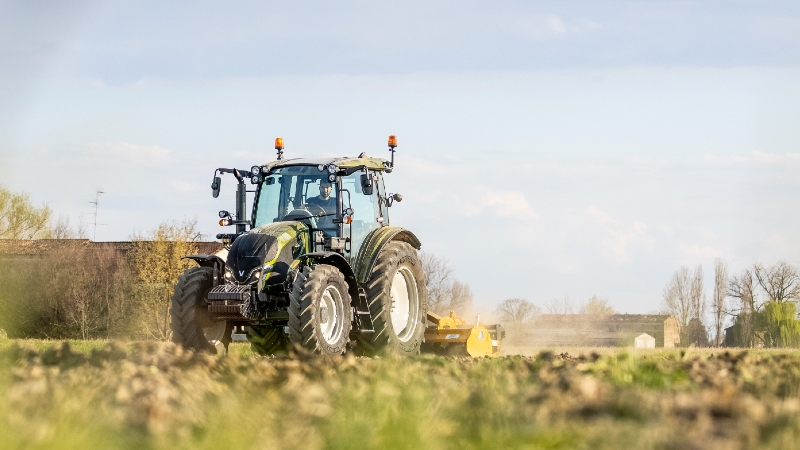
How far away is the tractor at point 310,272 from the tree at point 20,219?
114ft

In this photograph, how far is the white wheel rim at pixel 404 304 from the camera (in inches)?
513

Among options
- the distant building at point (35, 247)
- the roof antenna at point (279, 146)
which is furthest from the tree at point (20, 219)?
the roof antenna at point (279, 146)

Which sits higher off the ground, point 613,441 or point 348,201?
point 348,201

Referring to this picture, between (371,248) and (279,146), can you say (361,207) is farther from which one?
(279,146)

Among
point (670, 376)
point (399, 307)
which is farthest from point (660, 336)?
point (670, 376)

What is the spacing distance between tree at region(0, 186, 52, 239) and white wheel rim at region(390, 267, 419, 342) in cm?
3515

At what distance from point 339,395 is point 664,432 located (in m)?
1.80

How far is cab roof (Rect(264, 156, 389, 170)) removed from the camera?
40.1 ft

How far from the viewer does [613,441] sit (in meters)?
3.44

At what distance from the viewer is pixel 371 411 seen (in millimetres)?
4309

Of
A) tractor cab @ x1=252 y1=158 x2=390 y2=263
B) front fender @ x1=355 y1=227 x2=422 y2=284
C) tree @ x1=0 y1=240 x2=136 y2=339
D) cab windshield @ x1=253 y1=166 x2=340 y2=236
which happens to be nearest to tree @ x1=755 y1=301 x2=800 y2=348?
tree @ x1=0 y1=240 x2=136 y2=339

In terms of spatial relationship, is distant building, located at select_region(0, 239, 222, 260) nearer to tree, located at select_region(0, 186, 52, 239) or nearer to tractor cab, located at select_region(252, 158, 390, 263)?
tree, located at select_region(0, 186, 52, 239)

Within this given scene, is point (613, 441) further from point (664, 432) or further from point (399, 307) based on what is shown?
point (399, 307)

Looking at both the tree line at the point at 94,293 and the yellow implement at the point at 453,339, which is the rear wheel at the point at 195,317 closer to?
the yellow implement at the point at 453,339
